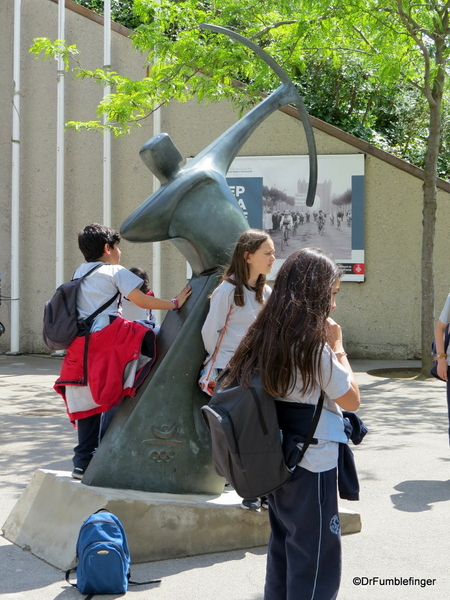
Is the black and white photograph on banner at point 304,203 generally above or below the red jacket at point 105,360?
above

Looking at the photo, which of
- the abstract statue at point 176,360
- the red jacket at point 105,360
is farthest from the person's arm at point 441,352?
the red jacket at point 105,360

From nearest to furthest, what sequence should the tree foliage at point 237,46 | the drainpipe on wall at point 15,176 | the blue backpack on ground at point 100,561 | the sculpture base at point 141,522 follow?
the blue backpack on ground at point 100,561 < the sculpture base at point 141,522 < the tree foliage at point 237,46 < the drainpipe on wall at point 15,176

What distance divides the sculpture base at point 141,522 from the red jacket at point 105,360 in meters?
0.53

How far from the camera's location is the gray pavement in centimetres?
359

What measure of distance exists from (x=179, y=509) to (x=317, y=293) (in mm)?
1892

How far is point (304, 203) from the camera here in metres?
12.8

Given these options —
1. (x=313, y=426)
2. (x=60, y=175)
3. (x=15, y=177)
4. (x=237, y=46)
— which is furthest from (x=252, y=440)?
(x=15, y=177)

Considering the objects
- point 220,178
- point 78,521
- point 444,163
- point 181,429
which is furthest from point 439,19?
point 78,521

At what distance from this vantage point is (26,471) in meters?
5.80

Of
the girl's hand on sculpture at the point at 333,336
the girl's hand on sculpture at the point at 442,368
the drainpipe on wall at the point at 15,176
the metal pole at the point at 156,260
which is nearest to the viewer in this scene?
the girl's hand on sculpture at the point at 333,336

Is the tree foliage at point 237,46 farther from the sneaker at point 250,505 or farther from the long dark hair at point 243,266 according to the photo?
the sneaker at point 250,505

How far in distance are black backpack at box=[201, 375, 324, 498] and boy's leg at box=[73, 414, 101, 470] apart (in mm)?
2123

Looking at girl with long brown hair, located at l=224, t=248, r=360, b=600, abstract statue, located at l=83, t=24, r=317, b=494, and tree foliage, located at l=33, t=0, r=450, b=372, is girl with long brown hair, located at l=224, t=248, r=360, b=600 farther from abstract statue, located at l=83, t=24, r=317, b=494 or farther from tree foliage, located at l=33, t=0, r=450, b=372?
tree foliage, located at l=33, t=0, r=450, b=372

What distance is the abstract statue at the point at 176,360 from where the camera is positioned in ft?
14.1
